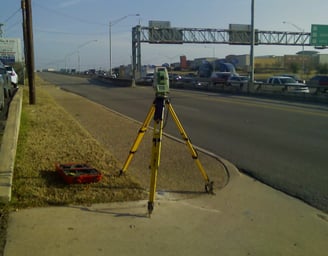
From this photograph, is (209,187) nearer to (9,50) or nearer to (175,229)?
(175,229)

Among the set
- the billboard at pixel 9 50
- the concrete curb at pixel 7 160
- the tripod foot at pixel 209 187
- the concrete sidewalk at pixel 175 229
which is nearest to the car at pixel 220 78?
the billboard at pixel 9 50

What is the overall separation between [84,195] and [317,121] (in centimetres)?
1252

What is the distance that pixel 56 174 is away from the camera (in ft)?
22.1

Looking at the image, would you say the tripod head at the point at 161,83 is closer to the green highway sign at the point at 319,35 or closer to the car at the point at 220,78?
the car at the point at 220,78

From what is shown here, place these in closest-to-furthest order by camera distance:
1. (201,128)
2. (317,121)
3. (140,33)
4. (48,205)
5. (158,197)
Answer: (48,205) < (158,197) < (201,128) < (317,121) < (140,33)

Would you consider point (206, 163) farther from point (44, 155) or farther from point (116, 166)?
point (44, 155)

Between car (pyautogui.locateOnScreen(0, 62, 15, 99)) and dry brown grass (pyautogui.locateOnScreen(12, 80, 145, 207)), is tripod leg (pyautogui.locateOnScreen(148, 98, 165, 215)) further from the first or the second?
car (pyautogui.locateOnScreen(0, 62, 15, 99))

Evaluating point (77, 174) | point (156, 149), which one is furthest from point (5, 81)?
point (156, 149)

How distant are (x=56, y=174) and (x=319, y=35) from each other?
1586 inches

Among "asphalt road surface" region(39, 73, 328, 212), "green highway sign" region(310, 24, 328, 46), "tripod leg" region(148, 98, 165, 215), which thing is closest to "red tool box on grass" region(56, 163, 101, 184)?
"tripod leg" region(148, 98, 165, 215)

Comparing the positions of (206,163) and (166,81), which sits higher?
(166,81)

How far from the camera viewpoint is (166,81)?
5.77 meters

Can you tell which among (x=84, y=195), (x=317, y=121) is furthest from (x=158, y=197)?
(x=317, y=121)

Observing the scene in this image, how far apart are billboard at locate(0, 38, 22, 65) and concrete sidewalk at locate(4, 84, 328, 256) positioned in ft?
181
